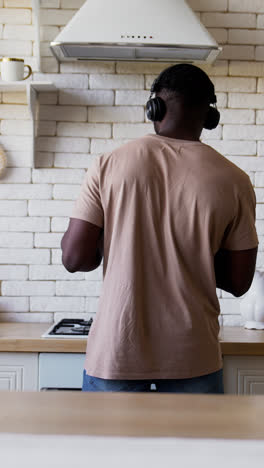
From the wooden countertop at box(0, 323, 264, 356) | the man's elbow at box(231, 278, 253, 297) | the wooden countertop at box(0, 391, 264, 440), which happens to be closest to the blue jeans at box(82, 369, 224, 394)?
the man's elbow at box(231, 278, 253, 297)

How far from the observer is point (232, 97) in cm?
277

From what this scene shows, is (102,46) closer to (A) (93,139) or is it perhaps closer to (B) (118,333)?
(A) (93,139)

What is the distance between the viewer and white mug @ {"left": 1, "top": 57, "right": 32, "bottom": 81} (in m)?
2.54

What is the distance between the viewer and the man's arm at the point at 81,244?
4.83ft

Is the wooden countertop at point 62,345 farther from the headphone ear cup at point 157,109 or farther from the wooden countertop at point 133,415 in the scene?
the wooden countertop at point 133,415

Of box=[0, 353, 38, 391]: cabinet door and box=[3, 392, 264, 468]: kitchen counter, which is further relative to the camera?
box=[0, 353, 38, 391]: cabinet door

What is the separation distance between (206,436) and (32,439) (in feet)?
0.58

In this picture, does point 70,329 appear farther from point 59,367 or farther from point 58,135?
point 58,135

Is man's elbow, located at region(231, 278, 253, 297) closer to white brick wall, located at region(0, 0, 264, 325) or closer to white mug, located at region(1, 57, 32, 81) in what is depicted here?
white brick wall, located at region(0, 0, 264, 325)

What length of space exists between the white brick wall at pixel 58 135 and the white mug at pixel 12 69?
0.60ft

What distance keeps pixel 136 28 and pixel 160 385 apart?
1.43 metres

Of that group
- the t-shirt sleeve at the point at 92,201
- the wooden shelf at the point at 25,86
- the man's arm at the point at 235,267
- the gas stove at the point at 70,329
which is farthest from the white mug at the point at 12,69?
the man's arm at the point at 235,267

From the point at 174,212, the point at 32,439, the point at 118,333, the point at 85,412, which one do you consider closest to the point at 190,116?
the point at 174,212

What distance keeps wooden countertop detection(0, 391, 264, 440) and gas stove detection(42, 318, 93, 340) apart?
142 cm
